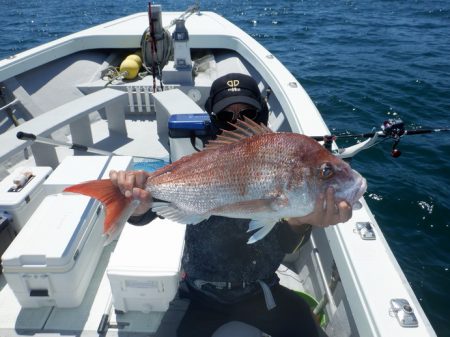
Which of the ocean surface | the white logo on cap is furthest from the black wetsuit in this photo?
the ocean surface

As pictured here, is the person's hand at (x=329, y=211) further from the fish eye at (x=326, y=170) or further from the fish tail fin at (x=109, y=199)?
the fish tail fin at (x=109, y=199)

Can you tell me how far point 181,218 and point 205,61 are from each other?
21.8 ft

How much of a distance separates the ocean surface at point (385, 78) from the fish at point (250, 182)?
348 cm

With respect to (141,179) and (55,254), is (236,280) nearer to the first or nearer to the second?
(141,179)

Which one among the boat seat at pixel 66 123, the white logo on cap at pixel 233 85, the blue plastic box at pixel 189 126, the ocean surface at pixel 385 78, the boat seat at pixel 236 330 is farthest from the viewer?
the ocean surface at pixel 385 78

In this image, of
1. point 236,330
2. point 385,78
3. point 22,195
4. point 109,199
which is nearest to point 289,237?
point 236,330

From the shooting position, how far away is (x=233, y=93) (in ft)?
8.60

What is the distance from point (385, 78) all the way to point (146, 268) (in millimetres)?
10873

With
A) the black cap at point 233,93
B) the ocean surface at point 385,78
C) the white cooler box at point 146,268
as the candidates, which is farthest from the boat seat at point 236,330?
the ocean surface at point 385,78

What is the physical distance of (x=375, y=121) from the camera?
28.9 feet

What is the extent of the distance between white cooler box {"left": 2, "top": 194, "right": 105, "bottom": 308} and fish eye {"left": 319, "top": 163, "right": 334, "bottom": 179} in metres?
2.18

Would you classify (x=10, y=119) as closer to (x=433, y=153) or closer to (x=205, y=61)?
(x=205, y=61)

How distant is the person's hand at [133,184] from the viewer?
2225 mm

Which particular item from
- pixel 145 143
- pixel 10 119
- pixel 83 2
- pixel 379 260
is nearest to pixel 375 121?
pixel 145 143
